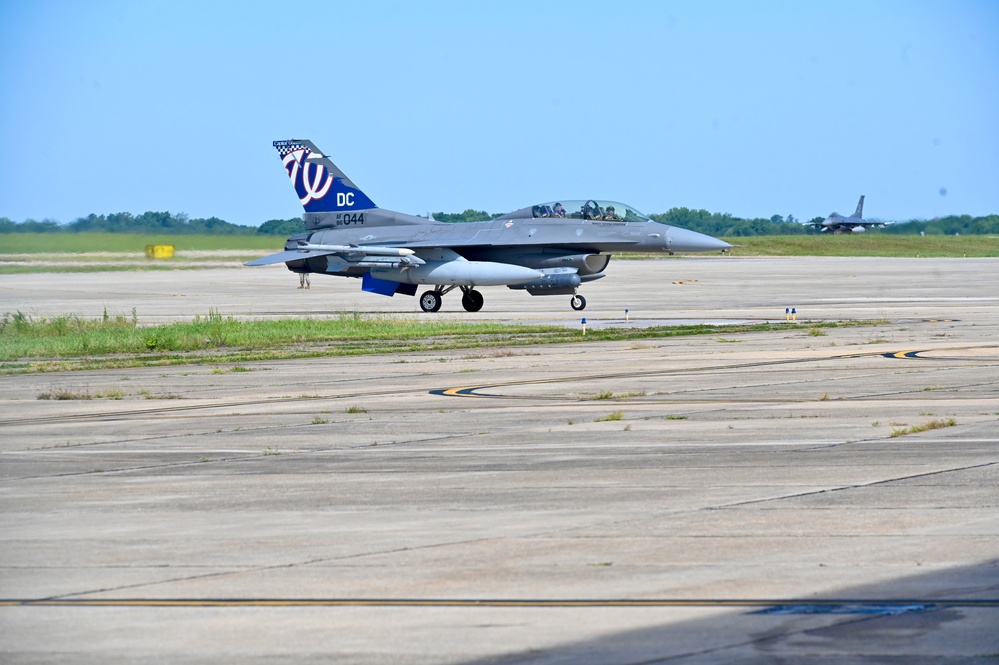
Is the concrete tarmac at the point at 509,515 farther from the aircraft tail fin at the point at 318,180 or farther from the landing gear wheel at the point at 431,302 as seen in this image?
the aircraft tail fin at the point at 318,180

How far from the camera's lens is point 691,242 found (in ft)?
124

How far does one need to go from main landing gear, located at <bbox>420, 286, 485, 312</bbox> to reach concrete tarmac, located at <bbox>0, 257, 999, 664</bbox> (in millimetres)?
17809

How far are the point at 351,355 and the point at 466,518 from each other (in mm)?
16225

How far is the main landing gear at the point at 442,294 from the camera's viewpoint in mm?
39375

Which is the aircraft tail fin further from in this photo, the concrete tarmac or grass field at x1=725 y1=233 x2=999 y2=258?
grass field at x1=725 y1=233 x2=999 y2=258

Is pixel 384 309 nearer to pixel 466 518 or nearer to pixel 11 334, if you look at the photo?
pixel 11 334

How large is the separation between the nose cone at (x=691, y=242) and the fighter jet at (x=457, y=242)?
29 millimetres

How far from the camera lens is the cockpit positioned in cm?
3797

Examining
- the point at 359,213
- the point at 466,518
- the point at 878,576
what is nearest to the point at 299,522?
the point at 466,518

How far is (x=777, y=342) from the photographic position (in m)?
26.1

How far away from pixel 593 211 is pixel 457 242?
4074 millimetres

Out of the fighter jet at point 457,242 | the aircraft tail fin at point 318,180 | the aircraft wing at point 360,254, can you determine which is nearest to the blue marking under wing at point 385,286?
the fighter jet at point 457,242

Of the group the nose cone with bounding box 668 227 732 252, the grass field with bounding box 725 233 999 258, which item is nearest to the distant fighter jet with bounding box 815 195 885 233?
the grass field with bounding box 725 233 999 258

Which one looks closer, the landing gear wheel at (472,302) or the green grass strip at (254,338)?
the green grass strip at (254,338)
